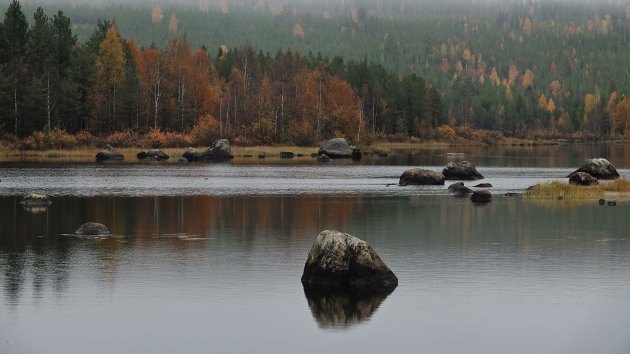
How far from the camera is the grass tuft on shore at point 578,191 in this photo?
6126 cm

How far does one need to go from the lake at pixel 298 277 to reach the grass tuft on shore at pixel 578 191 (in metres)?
3.24

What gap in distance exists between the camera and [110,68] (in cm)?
13725

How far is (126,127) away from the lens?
444ft

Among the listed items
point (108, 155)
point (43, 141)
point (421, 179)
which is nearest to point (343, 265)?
point (421, 179)

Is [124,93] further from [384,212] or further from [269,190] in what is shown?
[384,212]

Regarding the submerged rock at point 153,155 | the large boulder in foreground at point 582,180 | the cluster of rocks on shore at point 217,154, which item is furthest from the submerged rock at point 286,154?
the large boulder in foreground at point 582,180

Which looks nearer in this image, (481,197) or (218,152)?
(481,197)

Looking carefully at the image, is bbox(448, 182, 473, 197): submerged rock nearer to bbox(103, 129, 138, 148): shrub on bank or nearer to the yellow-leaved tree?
bbox(103, 129, 138, 148): shrub on bank

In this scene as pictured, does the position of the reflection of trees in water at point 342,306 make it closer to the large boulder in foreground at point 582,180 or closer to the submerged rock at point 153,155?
the large boulder in foreground at point 582,180

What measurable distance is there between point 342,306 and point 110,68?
117 m

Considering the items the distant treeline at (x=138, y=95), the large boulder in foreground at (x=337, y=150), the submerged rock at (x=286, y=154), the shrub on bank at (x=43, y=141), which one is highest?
the distant treeline at (x=138, y=95)

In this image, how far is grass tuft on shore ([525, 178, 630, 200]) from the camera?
2412 inches

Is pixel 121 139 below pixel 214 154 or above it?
above

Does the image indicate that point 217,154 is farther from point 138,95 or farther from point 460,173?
point 460,173
